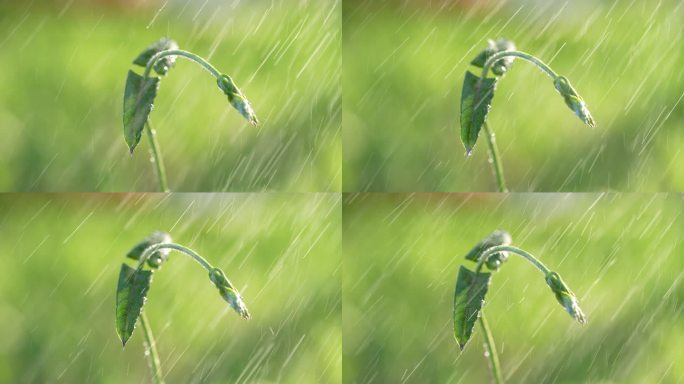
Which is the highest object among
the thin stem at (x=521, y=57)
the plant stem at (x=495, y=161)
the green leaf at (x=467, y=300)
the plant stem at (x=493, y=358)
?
the thin stem at (x=521, y=57)

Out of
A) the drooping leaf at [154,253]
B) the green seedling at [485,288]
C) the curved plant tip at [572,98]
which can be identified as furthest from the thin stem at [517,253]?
the drooping leaf at [154,253]

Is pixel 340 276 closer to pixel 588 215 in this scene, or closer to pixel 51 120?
pixel 588 215

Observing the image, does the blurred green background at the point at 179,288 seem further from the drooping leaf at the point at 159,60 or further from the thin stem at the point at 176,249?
the drooping leaf at the point at 159,60

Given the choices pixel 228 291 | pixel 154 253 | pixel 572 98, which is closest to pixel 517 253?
pixel 572 98

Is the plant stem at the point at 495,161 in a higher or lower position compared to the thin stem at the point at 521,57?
lower

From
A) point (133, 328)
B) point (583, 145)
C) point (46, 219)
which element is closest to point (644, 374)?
point (583, 145)

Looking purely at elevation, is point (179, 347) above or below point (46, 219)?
below
